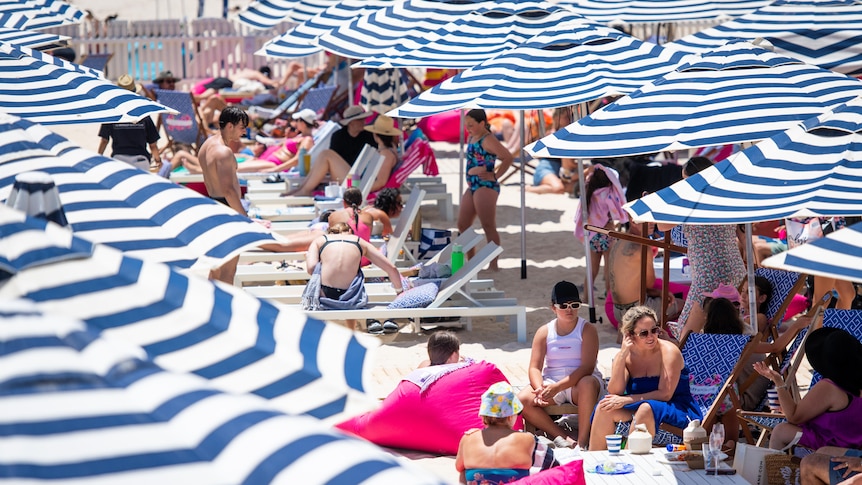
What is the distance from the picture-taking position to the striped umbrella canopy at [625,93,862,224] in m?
5.44

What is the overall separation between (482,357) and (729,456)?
2.42 m

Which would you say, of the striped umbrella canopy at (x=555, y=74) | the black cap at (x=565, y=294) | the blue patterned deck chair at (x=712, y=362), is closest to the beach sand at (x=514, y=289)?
the black cap at (x=565, y=294)

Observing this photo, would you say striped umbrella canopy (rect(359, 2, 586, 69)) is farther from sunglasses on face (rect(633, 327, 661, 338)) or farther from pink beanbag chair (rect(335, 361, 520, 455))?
sunglasses on face (rect(633, 327, 661, 338))

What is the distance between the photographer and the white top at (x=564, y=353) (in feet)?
20.5

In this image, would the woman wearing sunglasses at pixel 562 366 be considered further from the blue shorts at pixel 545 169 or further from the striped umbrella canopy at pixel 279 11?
the striped umbrella canopy at pixel 279 11

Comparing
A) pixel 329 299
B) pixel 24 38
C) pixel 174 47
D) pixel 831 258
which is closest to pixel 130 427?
pixel 831 258

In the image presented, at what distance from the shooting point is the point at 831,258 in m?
4.03

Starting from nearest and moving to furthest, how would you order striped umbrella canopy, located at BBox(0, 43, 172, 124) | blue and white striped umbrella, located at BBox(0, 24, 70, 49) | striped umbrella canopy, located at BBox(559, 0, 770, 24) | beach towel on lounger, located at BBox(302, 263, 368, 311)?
striped umbrella canopy, located at BBox(0, 43, 172, 124) → beach towel on lounger, located at BBox(302, 263, 368, 311) → blue and white striped umbrella, located at BBox(0, 24, 70, 49) → striped umbrella canopy, located at BBox(559, 0, 770, 24)

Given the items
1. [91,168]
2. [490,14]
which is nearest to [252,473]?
[91,168]

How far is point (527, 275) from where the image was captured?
10359 mm

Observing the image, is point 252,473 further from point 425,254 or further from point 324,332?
point 425,254

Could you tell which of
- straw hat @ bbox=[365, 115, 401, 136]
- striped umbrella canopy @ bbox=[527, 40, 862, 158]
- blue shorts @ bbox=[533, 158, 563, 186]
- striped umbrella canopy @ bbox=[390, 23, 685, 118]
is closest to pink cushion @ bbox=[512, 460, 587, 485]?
striped umbrella canopy @ bbox=[527, 40, 862, 158]

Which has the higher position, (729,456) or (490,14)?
(490,14)

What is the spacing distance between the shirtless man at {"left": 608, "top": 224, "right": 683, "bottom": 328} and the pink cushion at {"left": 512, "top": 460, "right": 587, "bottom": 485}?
3087mm
